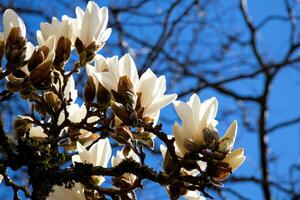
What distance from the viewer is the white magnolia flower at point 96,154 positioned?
59 centimetres

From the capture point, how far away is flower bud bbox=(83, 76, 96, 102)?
59 centimetres

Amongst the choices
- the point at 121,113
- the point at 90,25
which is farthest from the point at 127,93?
the point at 90,25

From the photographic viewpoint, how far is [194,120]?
546mm

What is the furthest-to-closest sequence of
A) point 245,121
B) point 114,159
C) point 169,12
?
point 245,121 < point 169,12 < point 114,159

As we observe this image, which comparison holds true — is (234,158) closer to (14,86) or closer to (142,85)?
(142,85)

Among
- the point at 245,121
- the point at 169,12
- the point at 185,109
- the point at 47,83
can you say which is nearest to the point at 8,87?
the point at 47,83

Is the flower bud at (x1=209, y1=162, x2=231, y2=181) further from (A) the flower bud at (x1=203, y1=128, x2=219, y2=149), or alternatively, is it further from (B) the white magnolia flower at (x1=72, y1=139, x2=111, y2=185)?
(B) the white magnolia flower at (x1=72, y1=139, x2=111, y2=185)

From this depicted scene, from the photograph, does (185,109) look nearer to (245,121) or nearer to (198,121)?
(198,121)

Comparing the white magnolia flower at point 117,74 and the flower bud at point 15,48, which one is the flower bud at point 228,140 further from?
the flower bud at point 15,48

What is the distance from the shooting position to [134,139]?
55cm

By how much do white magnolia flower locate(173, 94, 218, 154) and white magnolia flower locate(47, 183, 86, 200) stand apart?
0.11 meters

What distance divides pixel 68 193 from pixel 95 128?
0.07 metres

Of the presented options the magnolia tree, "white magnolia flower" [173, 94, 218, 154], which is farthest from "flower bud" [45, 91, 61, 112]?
"white magnolia flower" [173, 94, 218, 154]

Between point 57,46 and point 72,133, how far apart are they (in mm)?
89
